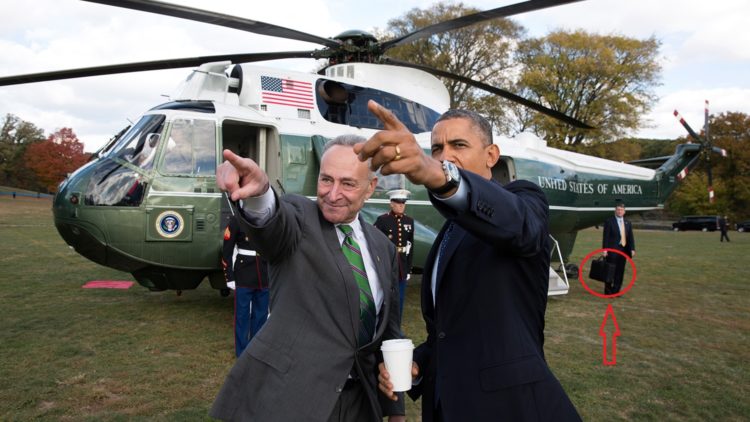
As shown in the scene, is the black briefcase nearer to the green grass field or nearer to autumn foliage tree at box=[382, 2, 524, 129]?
the green grass field

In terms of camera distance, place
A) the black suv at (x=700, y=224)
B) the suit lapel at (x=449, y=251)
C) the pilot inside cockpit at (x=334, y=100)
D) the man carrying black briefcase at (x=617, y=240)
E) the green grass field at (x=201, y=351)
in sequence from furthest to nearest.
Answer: the black suv at (x=700, y=224) → the man carrying black briefcase at (x=617, y=240) → the pilot inside cockpit at (x=334, y=100) → the green grass field at (x=201, y=351) → the suit lapel at (x=449, y=251)

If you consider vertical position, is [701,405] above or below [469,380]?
below

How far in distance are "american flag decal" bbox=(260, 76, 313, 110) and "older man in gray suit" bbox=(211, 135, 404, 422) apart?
586cm

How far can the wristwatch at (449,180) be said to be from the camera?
1387 mm

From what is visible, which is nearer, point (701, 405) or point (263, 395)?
point (263, 395)

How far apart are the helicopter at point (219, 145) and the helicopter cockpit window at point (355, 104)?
0.02m

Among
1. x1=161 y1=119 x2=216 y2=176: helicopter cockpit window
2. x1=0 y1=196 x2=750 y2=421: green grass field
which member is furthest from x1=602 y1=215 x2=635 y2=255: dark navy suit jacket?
x1=161 y1=119 x2=216 y2=176: helicopter cockpit window

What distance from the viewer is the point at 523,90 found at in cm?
3538

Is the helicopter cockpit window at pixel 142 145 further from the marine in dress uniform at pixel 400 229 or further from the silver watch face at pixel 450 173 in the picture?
the silver watch face at pixel 450 173

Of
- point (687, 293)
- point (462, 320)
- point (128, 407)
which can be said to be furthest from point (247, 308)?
point (687, 293)

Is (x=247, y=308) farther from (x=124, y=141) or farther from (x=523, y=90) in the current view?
(x=523, y=90)

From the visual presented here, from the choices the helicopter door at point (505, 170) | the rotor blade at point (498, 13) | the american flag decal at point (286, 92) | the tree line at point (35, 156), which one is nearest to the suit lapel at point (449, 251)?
the rotor blade at point (498, 13)

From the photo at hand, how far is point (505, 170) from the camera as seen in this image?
33.7ft

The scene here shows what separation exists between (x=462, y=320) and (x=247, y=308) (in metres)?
4.30
